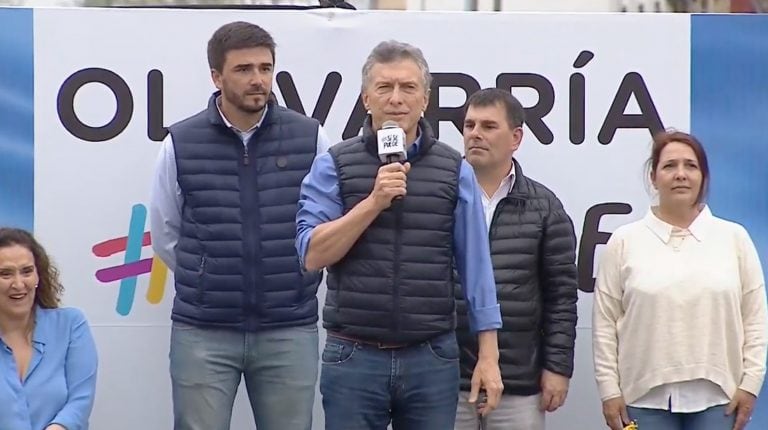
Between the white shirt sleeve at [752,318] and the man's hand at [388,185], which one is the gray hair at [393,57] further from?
the white shirt sleeve at [752,318]


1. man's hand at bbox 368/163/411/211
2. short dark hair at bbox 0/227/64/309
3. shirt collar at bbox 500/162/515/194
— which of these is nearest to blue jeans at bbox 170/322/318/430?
short dark hair at bbox 0/227/64/309

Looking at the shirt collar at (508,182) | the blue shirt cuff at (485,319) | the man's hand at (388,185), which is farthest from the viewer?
the shirt collar at (508,182)

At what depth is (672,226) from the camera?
386cm

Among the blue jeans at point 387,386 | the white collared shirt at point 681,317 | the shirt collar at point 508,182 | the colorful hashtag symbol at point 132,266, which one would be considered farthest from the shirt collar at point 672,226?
the colorful hashtag symbol at point 132,266

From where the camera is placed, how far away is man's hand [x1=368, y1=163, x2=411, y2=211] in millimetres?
3004

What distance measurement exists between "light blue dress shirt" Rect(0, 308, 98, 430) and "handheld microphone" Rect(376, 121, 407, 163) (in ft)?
4.39

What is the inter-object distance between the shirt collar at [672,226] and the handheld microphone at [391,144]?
3.66 ft

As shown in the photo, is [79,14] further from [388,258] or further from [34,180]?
[388,258]

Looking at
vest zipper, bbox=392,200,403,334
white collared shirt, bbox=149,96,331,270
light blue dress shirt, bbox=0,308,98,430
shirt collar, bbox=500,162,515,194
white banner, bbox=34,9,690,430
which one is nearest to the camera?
vest zipper, bbox=392,200,403,334

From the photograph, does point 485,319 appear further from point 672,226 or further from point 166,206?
point 166,206

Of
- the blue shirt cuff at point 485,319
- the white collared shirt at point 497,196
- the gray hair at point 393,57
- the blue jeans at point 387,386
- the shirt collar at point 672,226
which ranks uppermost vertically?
the gray hair at point 393,57

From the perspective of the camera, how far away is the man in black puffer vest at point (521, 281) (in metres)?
3.83

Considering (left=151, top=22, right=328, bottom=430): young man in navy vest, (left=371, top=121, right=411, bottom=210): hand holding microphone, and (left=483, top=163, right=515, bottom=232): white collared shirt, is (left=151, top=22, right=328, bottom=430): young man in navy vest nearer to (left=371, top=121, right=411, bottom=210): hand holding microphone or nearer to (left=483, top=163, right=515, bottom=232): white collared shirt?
(left=483, top=163, right=515, bottom=232): white collared shirt

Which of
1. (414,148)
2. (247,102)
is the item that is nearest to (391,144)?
(414,148)
